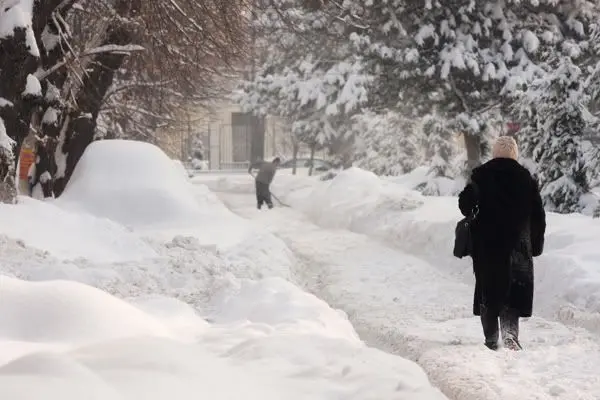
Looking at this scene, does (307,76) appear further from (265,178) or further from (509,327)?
(509,327)

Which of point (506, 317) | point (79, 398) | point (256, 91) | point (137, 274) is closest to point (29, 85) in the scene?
point (137, 274)

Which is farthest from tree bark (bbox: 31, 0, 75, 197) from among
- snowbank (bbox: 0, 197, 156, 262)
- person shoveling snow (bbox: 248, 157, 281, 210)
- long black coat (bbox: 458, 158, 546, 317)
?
person shoveling snow (bbox: 248, 157, 281, 210)

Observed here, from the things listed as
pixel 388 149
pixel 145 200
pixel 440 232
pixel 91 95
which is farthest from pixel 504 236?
pixel 388 149

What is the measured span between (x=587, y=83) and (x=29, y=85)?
1095 cm

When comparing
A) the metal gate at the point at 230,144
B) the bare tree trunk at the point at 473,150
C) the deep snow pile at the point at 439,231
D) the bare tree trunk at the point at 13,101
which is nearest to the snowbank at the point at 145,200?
the bare tree trunk at the point at 13,101

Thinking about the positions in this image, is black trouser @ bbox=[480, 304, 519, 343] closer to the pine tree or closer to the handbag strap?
the handbag strap

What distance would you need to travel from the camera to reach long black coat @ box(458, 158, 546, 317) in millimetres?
6238

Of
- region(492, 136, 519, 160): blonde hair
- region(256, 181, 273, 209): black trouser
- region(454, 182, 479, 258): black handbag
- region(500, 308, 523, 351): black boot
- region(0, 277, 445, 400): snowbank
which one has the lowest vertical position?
region(256, 181, 273, 209): black trouser

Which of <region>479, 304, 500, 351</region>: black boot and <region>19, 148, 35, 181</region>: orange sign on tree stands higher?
<region>19, 148, 35, 181</region>: orange sign on tree

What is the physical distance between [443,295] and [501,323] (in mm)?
2906

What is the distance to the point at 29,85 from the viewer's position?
10.2m

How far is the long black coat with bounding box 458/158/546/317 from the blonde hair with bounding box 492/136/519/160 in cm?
6

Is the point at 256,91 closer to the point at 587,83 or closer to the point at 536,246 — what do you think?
the point at 587,83

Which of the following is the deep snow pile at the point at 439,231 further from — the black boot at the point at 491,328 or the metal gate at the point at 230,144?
the metal gate at the point at 230,144
